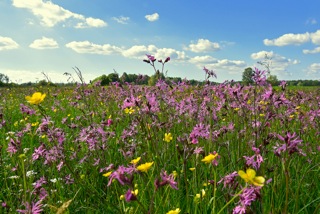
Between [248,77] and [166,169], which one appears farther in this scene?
[248,77]

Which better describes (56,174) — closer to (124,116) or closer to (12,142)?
(12,142)

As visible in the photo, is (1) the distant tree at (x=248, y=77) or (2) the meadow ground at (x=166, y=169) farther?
(1) the distant tree at (x=248, y=77)

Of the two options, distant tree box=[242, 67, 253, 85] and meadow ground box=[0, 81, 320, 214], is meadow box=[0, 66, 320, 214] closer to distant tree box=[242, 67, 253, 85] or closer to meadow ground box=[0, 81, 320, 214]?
meadow ground box=[0, 81, 320, 214]

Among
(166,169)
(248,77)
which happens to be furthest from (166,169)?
(248,77)

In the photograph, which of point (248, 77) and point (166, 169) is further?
point (248, 77)

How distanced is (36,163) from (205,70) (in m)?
2.12

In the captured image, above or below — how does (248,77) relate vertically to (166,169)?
above

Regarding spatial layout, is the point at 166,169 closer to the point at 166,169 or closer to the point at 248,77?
the point at 166,169

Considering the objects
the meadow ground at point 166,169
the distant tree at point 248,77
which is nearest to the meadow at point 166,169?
the meadow ground at point 166,169

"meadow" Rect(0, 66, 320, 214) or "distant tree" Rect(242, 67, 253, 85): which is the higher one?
"distant tree" Rect(242, 67, 253, 85)

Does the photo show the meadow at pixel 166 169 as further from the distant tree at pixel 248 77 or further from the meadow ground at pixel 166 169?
the distant tree at pixel 248 77

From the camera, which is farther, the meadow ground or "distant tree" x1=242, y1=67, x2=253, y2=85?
"distant tree" x1=242, y1=67, x2=253, y2=85

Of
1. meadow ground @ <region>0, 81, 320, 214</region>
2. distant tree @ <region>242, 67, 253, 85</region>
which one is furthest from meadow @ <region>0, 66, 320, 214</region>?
distant tree @ <region>242, 67, 253, 85</region>

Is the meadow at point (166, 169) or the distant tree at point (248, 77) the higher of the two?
the distant tree at point (248, 77)
